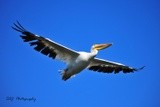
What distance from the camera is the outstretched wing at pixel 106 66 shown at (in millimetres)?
32438

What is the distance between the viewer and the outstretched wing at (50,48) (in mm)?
29736

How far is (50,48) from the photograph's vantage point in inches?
1202

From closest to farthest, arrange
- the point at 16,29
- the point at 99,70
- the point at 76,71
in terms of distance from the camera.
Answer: the point at 16,29 < the point at 76,71 < the point at 99,70

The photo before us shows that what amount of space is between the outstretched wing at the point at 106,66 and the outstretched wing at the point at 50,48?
1963mm

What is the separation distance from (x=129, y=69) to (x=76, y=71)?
14.2 feet

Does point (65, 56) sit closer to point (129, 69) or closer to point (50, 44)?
point (50, 44)

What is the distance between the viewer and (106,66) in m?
33.0

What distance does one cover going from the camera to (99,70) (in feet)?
108

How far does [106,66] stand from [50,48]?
156 inches

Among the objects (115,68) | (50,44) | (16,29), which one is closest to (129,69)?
(115,68)

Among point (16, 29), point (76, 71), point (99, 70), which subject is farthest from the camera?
point (99, 70)

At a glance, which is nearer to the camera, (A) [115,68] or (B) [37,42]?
(B) [37,42]

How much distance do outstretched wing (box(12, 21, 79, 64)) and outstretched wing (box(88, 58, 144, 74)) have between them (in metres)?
1.96

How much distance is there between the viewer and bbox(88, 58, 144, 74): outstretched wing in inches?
1277
